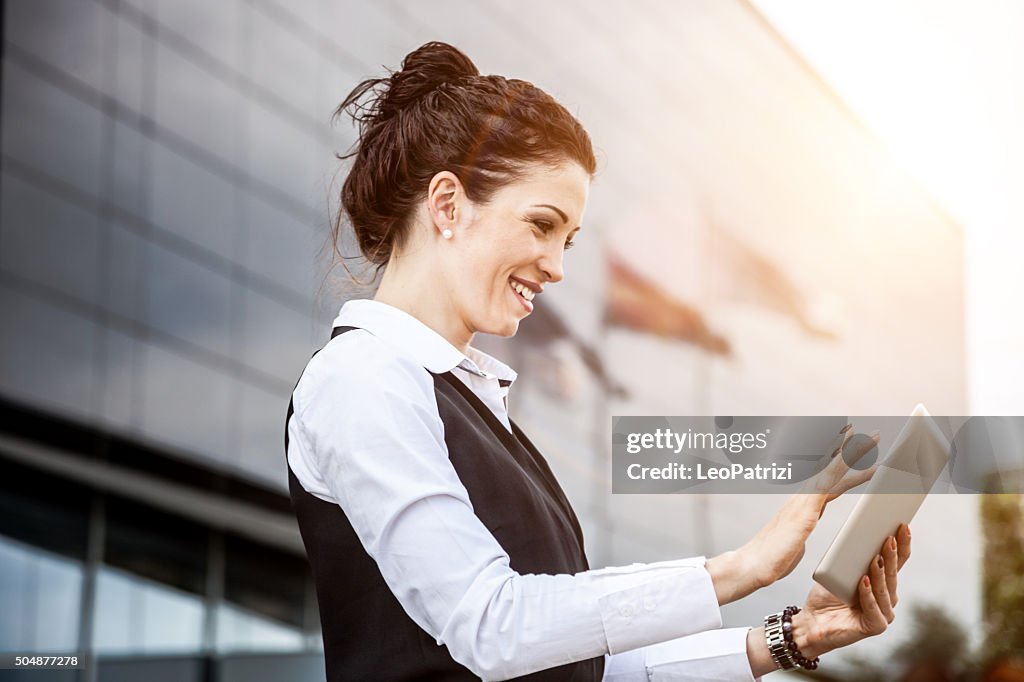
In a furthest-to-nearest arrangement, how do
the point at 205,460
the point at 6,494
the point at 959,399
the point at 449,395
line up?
1. the point at 959,399
2. the point at 205,460
3. the point at 6,494
4. the point at 449,395

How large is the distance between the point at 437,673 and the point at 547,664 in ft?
0.51

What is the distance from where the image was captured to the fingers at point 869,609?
1193 mm

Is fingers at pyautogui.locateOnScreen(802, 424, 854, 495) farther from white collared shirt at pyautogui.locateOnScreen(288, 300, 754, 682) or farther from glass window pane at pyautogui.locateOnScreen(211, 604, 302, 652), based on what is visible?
glass window pane at pyautogui.locateOnScreen(211, 604, 302, 652)

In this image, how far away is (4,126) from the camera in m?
6.27

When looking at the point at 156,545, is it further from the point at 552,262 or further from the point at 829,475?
the point at 829,475

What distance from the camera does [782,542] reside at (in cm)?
100

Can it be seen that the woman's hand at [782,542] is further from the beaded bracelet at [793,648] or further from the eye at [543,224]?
the eye at [543,224]

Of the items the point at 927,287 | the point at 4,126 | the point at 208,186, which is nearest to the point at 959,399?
the point at 927,287

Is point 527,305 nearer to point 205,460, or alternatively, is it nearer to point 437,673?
point 437,673

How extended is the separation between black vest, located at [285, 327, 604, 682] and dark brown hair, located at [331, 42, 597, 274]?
0.28m

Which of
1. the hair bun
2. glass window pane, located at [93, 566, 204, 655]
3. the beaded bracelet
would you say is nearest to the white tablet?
the beaded bracelet

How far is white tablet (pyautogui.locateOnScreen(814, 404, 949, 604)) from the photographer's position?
3.67ft

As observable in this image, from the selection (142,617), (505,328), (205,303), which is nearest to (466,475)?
(505,328)
